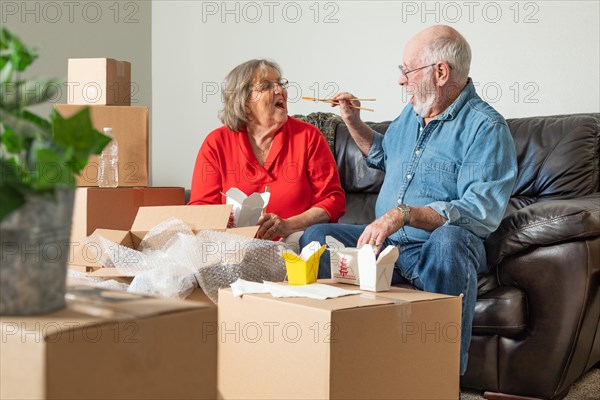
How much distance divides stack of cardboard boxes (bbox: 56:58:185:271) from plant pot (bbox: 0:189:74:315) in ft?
5.52

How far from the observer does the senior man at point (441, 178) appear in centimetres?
208

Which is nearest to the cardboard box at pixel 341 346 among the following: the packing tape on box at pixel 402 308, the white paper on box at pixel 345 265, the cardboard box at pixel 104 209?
the packing tape on box at pixel 402 308

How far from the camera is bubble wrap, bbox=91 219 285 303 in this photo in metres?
1.89

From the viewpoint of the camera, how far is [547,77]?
10.9 feet

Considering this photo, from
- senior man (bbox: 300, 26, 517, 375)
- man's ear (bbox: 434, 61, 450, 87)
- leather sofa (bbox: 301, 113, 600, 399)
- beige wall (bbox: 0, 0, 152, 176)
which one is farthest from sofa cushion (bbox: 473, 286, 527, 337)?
beige wall (bbox: 0, 0, 152, 176)

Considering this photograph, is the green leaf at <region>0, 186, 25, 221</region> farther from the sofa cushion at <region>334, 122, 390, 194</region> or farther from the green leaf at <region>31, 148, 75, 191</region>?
the sofa cushion at <region>334, 122, 390, 194</region>

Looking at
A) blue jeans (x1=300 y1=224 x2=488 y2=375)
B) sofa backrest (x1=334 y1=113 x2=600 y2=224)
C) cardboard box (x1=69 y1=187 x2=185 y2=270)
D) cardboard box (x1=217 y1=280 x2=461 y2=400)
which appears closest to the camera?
cardboard box (x1=217 y1=280 x2=461 y2=400)

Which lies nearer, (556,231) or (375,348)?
(375,348)

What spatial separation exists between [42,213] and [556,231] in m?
1.67

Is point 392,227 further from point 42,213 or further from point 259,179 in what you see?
point 42,213

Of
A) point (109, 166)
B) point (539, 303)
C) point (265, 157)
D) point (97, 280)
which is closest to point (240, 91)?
point (265, 157)

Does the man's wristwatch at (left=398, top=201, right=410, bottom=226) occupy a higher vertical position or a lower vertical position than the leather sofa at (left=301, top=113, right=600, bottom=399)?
Answer: higher

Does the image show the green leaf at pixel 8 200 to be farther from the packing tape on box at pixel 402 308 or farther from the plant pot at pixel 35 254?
the packing tape on box at pixel 402 308

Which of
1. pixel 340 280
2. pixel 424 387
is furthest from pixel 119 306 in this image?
pixel 340 280
